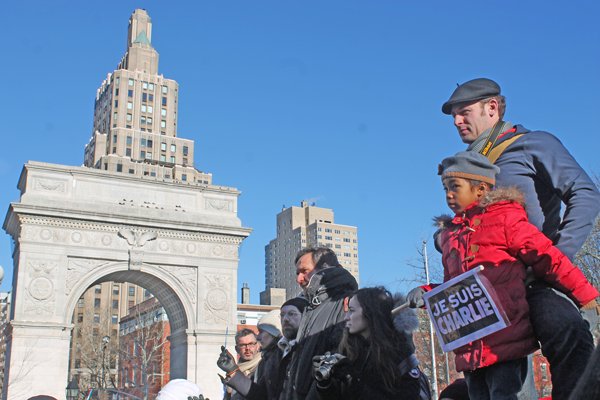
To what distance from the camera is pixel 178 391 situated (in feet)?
13.9

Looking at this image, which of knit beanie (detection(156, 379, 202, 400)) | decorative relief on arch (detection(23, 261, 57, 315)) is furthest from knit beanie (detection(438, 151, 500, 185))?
decorative relief on arch (detection(23, 261, 57, 315))

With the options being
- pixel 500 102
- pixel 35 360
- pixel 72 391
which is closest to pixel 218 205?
pixel 35 360


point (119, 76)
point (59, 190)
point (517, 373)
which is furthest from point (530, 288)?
point (119, 76)

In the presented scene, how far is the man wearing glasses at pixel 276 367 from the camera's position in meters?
4.48

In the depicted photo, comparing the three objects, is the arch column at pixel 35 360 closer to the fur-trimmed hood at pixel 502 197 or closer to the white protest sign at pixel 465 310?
the white protest sign at pixel 465 310

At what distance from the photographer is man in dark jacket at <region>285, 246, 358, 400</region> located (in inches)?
145

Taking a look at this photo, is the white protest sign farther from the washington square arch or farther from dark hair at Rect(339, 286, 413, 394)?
the washington square arch

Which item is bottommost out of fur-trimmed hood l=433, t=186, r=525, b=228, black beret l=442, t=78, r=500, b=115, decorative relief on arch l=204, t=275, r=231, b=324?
fur-trimmed hood l=433, t=186, r=525, b=228

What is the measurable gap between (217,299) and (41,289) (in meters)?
6.90

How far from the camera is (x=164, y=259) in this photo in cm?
2358

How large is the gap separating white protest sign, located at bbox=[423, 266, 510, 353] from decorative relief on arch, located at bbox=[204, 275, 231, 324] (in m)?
22.0

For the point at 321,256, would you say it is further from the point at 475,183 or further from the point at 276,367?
the point at 475,183

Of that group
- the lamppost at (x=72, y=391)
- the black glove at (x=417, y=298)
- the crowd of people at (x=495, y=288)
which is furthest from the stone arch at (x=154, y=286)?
the black glove at (x=417, y=298)

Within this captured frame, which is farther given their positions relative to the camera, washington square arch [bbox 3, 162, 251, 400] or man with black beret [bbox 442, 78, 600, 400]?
washington square arch [bbox 3, 162, 251, 400]
